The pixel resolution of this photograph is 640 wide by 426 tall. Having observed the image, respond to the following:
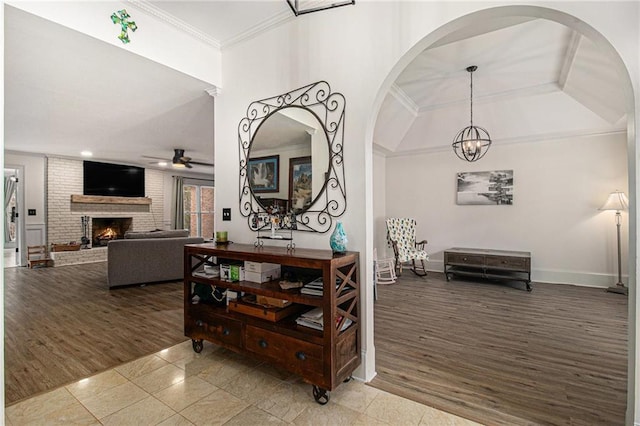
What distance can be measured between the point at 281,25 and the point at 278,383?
2.84 m

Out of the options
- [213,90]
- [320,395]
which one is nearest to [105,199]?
[213,90]

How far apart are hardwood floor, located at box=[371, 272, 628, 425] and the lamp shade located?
120 cm

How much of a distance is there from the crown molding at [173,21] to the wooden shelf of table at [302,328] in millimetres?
1956

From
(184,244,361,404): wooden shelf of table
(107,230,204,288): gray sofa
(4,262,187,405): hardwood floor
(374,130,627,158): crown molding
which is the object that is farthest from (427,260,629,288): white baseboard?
(107,230,204,288): gray sofa

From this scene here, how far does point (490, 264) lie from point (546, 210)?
1311 millimetres

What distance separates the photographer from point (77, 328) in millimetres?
3064

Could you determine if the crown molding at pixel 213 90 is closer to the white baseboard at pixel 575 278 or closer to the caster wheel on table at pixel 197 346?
the caster wheel on table at pixel 197 346

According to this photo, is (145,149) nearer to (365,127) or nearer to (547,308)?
(365,127)

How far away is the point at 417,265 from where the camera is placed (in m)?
6.05

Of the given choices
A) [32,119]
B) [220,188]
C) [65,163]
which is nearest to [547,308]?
[220,188]

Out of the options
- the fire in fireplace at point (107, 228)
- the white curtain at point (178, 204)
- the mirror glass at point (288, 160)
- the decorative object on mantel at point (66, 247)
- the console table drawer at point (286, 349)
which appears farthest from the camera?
the white curtain at point (178, 204)

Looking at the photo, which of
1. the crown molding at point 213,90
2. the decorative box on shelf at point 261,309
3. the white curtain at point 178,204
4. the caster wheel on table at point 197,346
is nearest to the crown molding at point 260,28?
the crown molding at point 213,90

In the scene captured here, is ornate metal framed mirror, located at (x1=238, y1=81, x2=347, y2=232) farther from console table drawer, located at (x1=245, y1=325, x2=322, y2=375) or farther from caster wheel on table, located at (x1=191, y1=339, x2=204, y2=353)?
caster wheel on table, located at (x1=191, y1=339, x2=204, y2=353)

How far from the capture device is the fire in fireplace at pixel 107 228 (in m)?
7.48
